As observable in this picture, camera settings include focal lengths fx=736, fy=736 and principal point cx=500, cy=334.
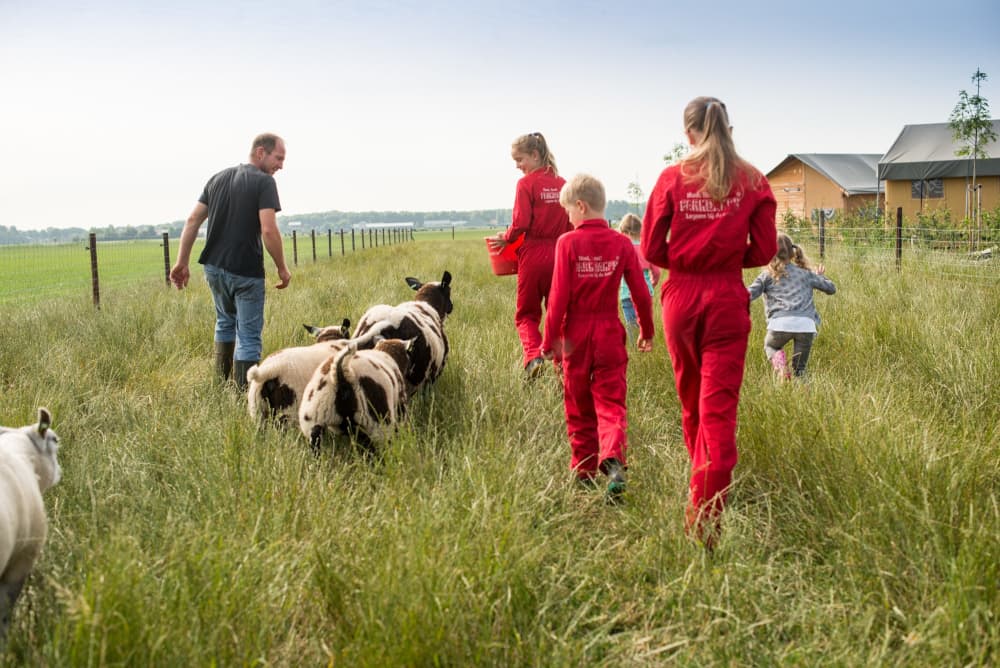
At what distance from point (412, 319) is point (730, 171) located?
10.3ft

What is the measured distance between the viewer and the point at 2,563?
245 centimetres

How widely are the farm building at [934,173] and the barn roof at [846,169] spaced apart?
540 centimetres

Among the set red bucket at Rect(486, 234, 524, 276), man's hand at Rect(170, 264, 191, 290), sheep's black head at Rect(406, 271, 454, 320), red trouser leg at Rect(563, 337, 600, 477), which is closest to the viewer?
red trouser leg at Rect(563, 337, 600, 477)

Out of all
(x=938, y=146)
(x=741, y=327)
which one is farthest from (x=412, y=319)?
(x=938, y=146)

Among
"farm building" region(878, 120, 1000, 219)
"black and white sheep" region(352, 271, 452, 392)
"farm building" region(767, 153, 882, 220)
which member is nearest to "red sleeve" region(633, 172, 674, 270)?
"black and white sheep" region(352, 271, 452, 392)

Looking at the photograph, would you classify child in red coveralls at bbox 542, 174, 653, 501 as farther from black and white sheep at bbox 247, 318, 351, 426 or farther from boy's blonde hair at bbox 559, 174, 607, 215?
black and white sheep at bbox 247, 318, 351, 426

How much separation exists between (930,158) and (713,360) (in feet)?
145

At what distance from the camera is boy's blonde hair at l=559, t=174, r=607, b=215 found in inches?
175

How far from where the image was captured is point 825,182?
5000 cm

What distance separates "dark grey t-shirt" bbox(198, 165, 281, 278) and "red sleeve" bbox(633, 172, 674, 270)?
386 centimetres

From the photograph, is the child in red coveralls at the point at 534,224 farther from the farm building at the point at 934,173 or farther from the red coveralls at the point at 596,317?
the farm building at the point at 934,173

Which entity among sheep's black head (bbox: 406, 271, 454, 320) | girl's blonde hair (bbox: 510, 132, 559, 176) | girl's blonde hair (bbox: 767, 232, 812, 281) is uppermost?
girl's blonde hair (bbox: 510, 132, 559, 176)

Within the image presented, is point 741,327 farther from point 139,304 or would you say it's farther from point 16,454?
point 139,304

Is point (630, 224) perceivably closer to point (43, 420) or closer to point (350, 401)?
point (350, 401)
